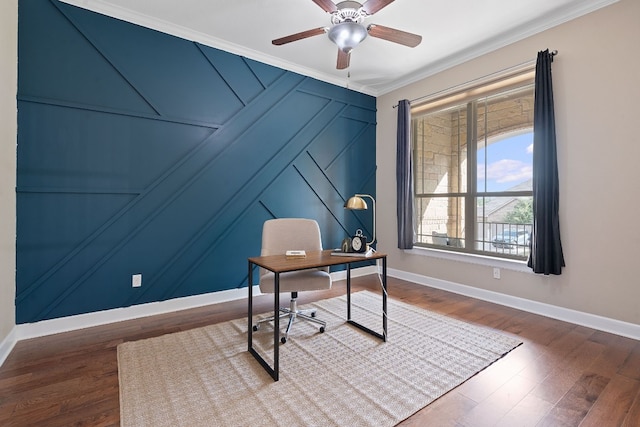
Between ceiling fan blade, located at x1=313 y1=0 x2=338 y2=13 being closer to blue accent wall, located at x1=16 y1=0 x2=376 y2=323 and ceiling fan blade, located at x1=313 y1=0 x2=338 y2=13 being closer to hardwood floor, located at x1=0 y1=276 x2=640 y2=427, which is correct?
blue accent wall, located at x1=16 y1=0 x2=376 y2=323

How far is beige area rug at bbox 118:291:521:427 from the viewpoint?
1.53m

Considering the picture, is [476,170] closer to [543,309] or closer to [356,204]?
[543,309]

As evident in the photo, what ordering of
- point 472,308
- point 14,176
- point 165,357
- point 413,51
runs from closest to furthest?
1. point 165,357
2. point 14,176
3. point 472,308
4. point 413,51

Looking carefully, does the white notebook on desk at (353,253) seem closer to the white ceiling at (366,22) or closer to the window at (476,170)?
the window at (476,170)

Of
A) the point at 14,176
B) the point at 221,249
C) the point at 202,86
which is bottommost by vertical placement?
the point at 221,249

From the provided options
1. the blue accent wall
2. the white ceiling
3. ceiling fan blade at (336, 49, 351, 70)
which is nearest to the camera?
the blue accent wall

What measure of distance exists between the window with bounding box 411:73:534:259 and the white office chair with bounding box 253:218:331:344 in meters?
2.03

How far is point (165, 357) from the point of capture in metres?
2.10

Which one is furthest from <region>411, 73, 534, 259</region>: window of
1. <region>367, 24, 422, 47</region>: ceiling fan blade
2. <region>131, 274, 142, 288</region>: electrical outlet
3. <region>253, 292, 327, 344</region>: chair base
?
<region>131, 274, 142, 288</region>: electrical outlet

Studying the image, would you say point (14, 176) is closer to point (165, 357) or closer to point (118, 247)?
point (118, 247)

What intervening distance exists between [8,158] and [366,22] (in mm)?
3119

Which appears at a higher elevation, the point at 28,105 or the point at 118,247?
the point at 28,105

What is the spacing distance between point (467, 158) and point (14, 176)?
4.39 meters

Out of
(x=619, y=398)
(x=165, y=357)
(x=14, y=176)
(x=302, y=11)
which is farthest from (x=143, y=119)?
(x=619, y=398)
